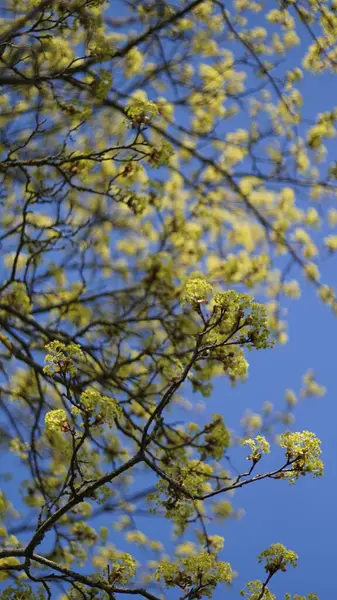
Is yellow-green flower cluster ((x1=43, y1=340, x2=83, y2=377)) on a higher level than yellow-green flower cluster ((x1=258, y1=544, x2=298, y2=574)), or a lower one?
higher

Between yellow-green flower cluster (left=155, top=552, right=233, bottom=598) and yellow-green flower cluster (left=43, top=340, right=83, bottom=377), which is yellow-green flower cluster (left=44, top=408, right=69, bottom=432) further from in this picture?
yellow-green flower cluster (left=155, top=552, right=233, bottom=598)

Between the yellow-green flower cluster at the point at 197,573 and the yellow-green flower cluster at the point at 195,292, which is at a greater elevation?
the yellow-green flower cluster at the point at 195,292

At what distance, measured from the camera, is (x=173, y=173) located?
5.27 m

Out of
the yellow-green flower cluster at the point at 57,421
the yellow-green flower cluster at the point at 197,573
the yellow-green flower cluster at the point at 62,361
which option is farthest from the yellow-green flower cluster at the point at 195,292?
the yellow-green flower cluster at the point at 197,573

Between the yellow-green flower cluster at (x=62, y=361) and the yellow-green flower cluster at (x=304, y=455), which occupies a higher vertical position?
the yellow-green flower cluster at (x=62, y=361)

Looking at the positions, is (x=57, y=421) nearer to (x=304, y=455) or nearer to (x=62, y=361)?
(x=62, y=361)

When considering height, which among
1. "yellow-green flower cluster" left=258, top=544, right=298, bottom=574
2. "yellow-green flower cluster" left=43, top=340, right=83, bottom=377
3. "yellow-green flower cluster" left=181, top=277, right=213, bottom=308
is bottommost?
"yellow-green flower cluster" left=258, top=544, right=298, bottom=574

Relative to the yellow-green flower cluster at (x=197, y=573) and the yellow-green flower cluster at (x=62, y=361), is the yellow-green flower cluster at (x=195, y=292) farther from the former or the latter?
the yellow-green flower cluster at (x=197, y=573)

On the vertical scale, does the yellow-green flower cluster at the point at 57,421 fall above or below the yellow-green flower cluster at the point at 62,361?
below

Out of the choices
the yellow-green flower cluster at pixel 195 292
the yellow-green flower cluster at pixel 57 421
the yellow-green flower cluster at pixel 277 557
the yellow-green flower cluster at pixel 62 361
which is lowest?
the yellow-green flower cluster at pixel 277 557

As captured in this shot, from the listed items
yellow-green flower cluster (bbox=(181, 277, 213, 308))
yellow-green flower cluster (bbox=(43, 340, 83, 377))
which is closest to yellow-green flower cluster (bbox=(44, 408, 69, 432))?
yellow-green flower cluster (bbox=(43, 340, 83, 377))

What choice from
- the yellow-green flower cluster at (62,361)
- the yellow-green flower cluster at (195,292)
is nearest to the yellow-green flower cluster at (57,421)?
the yellow-green flower cluster at (62,361)

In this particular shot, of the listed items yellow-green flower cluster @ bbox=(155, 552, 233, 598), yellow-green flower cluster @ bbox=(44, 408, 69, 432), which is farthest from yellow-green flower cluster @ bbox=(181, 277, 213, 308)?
yellow-green flower cluster @ bbox=(155, 552, 233, 598)

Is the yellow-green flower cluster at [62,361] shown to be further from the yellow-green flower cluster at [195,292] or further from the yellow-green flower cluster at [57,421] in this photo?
the yellow-green flower cluster at [195,292]
